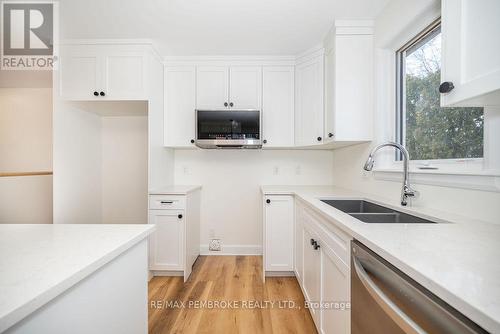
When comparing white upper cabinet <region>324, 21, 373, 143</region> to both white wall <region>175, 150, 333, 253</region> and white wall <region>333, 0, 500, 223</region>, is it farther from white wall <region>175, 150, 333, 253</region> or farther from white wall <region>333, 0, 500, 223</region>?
white wall <region>175, 150, 333, 253</region>

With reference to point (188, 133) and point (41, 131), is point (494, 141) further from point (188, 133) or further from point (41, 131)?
point (41, 131)

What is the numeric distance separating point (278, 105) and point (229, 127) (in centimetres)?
65

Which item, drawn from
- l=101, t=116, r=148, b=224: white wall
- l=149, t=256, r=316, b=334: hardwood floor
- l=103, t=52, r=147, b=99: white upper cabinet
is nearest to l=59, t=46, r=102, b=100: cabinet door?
l=103, t=52, r=147, b=99: white upper cabinet

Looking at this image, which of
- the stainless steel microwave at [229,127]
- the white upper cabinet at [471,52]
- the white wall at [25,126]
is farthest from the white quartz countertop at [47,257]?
the white wall at [25,126]

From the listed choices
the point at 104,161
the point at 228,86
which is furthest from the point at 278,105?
the point at 104,161

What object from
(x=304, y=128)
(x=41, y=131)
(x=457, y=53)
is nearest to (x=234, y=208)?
(x=304, y=128)

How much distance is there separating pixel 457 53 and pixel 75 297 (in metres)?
1.52

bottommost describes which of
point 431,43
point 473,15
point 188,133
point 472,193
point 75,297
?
point 75,297

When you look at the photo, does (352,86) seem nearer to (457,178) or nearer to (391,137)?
(391,137)

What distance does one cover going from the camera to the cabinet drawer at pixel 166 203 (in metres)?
2.02

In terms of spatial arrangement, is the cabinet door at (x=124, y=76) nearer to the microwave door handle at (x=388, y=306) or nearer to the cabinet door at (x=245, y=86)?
the cabinet door at (x=245, y=86)

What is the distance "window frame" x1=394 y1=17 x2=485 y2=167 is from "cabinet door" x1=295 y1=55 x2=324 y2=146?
0.63 meters

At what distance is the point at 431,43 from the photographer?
53.6 inches

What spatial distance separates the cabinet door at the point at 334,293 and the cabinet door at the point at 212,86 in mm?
1846
